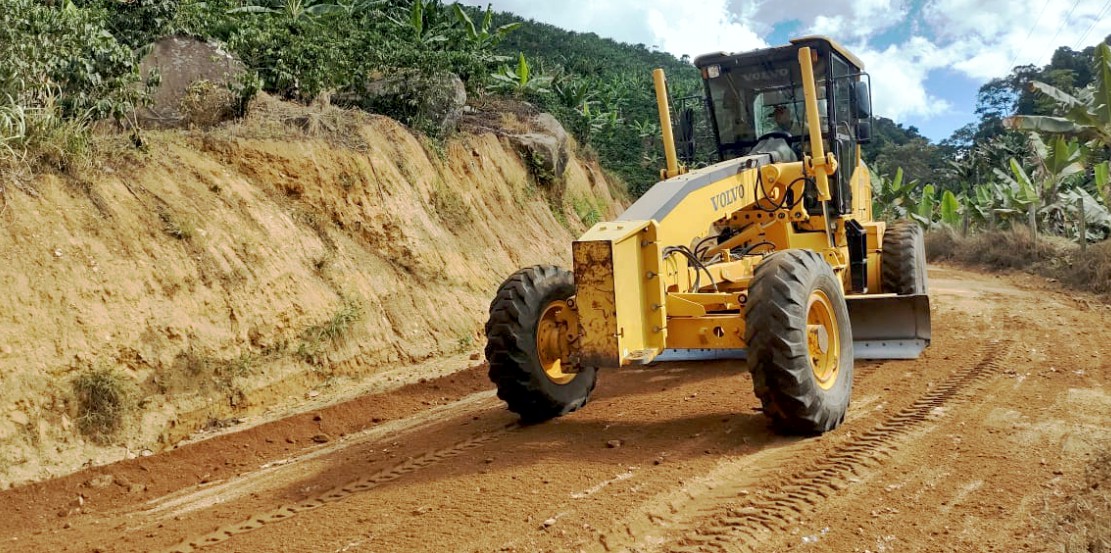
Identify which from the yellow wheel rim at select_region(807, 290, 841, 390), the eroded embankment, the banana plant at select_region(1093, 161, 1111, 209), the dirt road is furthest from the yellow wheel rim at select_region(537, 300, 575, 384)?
the banana plant at select_region(1093, 161, 1111, 209)

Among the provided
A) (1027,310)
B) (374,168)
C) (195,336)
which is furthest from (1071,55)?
(195,336)

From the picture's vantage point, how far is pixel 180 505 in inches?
219

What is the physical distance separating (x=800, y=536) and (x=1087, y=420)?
320cm

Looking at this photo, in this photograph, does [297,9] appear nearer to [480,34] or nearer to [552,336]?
[480,34]

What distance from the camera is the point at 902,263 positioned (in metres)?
9.66

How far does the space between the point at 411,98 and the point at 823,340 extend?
31.2 ft

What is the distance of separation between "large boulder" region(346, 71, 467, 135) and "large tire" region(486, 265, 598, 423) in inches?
317

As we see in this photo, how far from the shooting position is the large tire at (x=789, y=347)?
5504 millimetres

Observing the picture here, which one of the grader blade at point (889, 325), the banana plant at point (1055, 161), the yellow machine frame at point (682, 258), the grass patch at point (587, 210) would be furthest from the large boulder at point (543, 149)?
the banana plant at point (1055, 161)

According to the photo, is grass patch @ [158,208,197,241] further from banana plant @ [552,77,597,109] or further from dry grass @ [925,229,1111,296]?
banana plant @ [552,77,597,109]

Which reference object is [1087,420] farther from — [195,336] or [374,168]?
[374,168]

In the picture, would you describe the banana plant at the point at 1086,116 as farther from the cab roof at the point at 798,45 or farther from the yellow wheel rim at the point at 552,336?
the yellow wheel rim at the point at 552,336

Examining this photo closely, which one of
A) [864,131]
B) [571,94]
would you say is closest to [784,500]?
[864,131]

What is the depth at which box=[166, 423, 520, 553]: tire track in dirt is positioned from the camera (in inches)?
183
